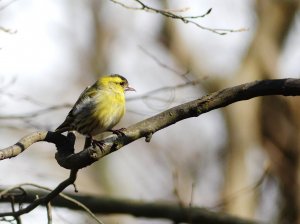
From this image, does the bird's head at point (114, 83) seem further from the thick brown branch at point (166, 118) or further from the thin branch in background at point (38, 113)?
the thick brown branch at point (166, 118)

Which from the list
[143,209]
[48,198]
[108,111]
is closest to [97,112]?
[108,111]

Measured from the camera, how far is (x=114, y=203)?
26.7 ft

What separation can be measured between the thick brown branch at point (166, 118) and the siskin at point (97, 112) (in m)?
0.99

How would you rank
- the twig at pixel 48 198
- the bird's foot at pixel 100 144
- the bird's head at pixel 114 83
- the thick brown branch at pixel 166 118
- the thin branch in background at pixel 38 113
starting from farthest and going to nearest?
the thin branch in background at pixel 38 113, the bird's head at pixel 114 83, the twig at pixel 48 198, the bird's foot at pixel 100 144, the thick brown branch at pixel 166 118

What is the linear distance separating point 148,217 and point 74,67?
13799 mm

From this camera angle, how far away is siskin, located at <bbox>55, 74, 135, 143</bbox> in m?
6.09

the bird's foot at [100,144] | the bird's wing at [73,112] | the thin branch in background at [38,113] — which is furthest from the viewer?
the thin branch in background at [38,113]

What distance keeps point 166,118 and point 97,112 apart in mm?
1452

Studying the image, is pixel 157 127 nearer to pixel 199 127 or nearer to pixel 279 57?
pixel 279 57

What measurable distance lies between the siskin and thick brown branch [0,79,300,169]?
989 mm

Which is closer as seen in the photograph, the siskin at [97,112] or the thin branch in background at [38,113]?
the siskin at [97,112]

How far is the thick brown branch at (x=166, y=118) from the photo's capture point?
4.61 meters

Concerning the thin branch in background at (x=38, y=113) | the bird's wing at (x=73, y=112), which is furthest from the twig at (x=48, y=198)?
the thin branch in background at (x=38, y=113)

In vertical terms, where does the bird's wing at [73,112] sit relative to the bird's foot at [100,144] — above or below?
below
